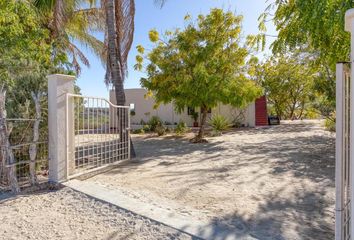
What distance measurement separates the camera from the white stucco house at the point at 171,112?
22062 millimetres

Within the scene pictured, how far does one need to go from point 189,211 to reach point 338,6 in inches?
146

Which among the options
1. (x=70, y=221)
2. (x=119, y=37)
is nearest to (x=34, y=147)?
(x=70, y=221)

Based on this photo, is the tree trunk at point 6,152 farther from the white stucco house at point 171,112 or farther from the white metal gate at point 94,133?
the white stucco house at point 171,112

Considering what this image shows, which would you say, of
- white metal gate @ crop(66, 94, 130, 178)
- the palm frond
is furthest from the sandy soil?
the palm frond

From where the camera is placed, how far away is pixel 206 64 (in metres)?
11.7

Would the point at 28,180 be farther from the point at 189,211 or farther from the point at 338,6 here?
the point at 338,6

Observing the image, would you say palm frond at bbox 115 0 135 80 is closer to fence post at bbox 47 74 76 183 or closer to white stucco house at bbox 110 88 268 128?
fence post at bbox 47 74 76 183

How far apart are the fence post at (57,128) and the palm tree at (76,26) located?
5109 millimetres

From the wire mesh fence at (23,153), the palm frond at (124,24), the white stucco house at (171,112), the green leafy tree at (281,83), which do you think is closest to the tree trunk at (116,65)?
the palm frond at (124,24)

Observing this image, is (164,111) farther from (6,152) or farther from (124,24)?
(6,152)

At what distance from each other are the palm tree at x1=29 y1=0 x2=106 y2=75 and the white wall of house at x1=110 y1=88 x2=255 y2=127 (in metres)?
6.99

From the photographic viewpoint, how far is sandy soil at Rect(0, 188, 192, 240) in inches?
145

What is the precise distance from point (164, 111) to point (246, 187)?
17.9 meters

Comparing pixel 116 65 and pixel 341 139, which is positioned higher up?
pixel 116 65
